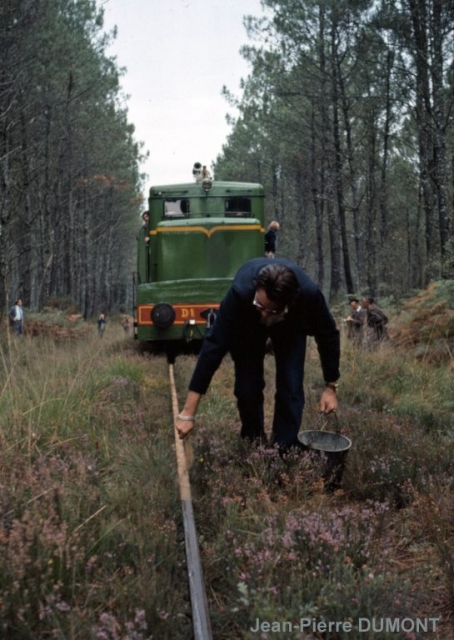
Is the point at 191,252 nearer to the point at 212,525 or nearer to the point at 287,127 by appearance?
the point at 212,525

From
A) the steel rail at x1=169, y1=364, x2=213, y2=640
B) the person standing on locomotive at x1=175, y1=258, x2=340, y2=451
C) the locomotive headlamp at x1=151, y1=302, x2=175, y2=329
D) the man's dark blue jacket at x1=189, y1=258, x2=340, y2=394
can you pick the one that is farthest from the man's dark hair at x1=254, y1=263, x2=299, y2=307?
the locomotive headlamp at x1=151, y1=302, x2=175, y2=329

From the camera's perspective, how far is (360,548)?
8.79 feet

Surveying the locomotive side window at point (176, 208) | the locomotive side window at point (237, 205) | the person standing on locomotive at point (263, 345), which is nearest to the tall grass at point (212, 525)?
the person standing on locomotive at point (263, 345)

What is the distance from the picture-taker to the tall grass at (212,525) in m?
2.18

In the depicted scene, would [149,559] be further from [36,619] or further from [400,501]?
[400,501]

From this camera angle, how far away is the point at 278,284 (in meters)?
3.10

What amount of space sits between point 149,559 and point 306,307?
1.84 metres

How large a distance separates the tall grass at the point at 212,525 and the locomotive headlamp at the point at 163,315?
13.5 ft

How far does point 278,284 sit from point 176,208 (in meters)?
8.15

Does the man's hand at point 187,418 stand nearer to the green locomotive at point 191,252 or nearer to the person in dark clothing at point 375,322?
the green locomotive at point 191,252

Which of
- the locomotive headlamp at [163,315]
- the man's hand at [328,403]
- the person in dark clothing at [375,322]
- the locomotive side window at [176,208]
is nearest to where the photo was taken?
the man's hand at [328,403]

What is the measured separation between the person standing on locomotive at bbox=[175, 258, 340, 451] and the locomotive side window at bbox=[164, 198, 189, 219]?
7244 mm

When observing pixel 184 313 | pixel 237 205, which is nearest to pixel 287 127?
pixel 237 205

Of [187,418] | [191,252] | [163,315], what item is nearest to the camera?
[187,418]
